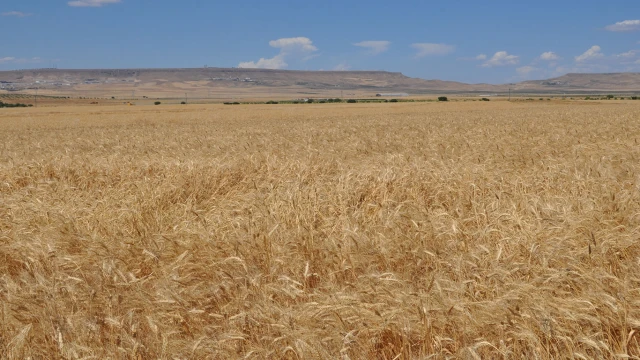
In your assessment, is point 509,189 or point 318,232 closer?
point 318,232

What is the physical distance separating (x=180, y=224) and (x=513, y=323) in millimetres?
3562

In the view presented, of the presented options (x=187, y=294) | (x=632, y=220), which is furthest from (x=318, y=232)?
(x=632, y=220)

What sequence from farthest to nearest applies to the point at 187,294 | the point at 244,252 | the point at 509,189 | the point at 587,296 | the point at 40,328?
1. the point at 509,189
2. the point at 244,252
3. the point at 187,294
4. the point at 40,328
5. the point at 587,296

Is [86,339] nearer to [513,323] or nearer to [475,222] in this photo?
[513,323]

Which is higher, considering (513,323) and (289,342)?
(513,323)

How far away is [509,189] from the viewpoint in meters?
6.43

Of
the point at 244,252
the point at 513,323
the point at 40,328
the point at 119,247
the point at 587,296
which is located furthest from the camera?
the point at 119,247

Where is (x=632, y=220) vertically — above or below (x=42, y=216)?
above

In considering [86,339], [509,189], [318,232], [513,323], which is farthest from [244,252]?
[509,189]

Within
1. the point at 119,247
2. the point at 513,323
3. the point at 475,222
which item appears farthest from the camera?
the point at 475,222

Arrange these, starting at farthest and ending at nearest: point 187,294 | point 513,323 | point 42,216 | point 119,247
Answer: point 42,216 → point 119,247 → point 187,294 → point 513,323

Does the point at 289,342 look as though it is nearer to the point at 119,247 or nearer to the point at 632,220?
the point at 119,247

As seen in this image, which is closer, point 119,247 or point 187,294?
point 187,294

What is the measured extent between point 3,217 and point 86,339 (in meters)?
3.59
